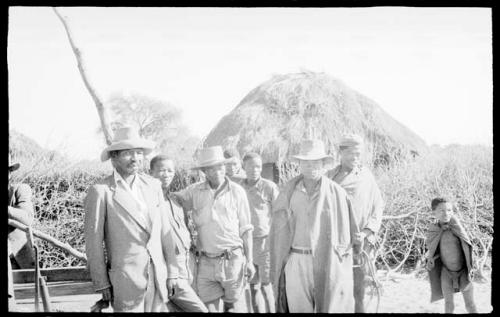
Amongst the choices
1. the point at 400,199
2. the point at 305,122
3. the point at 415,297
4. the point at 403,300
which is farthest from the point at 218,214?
the point at 305,122

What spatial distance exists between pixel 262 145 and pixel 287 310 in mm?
5590

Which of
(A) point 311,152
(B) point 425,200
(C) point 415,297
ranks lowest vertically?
(C) point 415,297

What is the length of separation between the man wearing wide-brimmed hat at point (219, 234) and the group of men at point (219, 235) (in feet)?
0.03

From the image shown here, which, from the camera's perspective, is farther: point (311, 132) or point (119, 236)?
point (311, 132)

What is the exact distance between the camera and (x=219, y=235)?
21.0ft

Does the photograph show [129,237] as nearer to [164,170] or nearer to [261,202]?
[164,170]

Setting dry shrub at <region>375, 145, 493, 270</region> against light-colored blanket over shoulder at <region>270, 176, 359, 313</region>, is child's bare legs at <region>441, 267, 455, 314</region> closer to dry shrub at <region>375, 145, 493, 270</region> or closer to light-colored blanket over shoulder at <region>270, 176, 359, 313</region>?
light-colored blanket over shoulder at <region>270, 176, 359, 313</region>

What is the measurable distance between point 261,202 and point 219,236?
1378 millimetres

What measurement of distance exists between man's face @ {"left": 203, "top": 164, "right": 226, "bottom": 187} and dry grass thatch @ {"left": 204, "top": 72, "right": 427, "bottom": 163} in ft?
15.3

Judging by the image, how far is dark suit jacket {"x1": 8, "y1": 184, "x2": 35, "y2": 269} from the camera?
675 centimetres

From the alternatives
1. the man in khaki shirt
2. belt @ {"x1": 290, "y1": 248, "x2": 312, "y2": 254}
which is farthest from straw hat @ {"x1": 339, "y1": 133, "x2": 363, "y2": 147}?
belt @ {"x1": 290, "y1": 248, "x2": 312, "y2": 254}

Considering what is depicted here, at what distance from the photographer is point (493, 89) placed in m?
5.36
